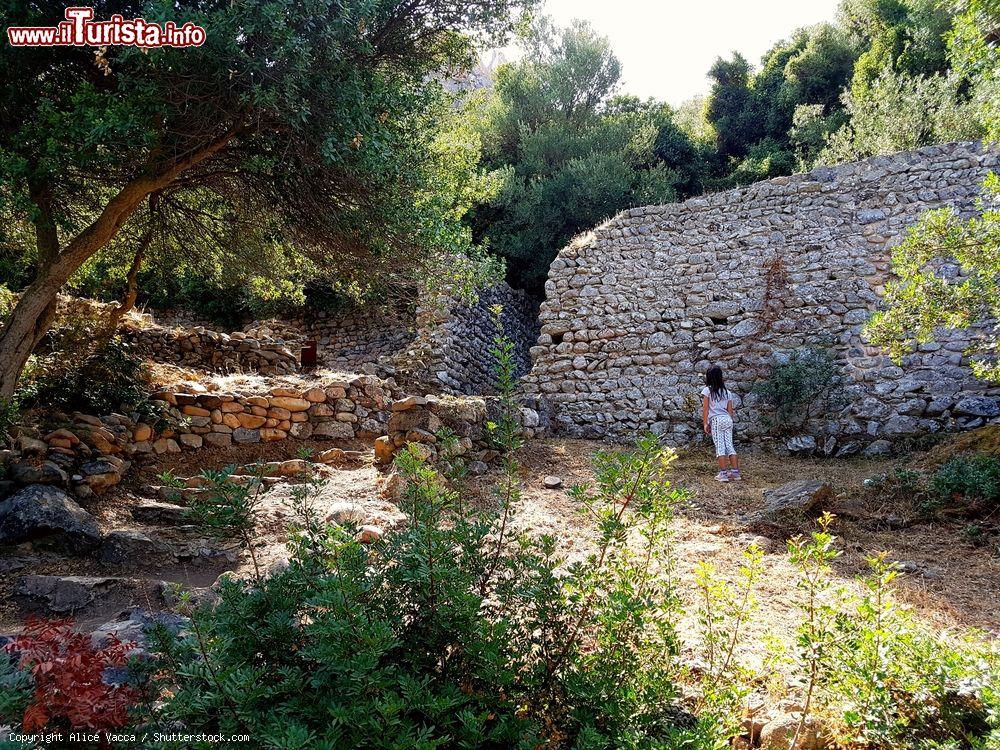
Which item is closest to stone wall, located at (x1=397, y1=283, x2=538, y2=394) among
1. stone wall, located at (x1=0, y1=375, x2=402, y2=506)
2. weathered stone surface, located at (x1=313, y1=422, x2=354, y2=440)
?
stone wall, located at (x1=0, y1=375, x2=402, y2=506)

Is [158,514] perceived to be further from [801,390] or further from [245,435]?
[801,390]

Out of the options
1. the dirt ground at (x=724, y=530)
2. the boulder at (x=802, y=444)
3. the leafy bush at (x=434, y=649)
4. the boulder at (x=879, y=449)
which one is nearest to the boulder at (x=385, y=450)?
the dirt ground at (x=724, y=530)

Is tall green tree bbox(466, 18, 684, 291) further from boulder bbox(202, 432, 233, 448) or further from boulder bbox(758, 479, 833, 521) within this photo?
boulder bbox(758, 479, 833, 521)

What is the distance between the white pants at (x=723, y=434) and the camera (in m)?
6.59

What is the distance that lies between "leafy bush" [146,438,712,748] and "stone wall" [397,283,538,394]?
709 centimetres

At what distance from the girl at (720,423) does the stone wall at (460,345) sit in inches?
142

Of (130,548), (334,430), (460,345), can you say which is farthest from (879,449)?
(130,548)

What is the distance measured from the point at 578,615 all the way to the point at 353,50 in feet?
16.7

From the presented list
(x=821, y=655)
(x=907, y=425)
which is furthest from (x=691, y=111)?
(x=821, y=655)

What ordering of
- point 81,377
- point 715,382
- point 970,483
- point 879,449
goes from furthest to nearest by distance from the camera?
point 879,449 → point 715,382 → point 81,377 → point 970,483

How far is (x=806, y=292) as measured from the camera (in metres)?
8.20

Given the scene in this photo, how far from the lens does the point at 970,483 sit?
4910 mm

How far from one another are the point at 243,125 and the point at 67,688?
15.5 feet

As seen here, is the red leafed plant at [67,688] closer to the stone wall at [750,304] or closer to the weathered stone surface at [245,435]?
the weathered stone surface at [245,435]
